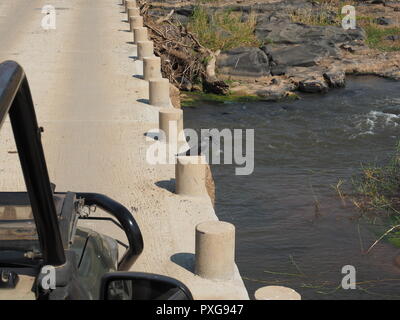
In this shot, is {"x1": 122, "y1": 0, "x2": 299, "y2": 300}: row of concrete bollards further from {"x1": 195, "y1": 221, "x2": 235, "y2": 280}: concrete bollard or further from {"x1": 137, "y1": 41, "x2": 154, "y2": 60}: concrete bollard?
{"x1": 137, "y1": 41, "x2": 154, "y2": 60}: concrete bollard

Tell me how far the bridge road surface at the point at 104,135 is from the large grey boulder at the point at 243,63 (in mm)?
3847

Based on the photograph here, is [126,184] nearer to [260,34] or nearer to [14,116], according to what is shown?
[14,116]

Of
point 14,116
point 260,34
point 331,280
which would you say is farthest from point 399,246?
point 260,34

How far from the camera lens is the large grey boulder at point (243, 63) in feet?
79.4

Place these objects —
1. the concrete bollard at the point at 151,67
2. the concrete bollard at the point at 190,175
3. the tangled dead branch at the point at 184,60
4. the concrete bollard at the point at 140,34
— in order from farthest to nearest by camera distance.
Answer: the tangled dead branch at the point at 184,60
the concrete bollard at the point at 140,34
the concrete bollard at the point at 151,67
the concrete bollard at the point at 190,175

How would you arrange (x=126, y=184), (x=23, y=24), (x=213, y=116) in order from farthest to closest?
(x=23, y=24) < (x=213, y=116) < (x=126, y=184)

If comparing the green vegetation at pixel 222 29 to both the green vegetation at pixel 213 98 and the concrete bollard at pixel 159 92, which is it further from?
the concrete bollard at pixel 159 92

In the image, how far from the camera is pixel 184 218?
868 centimetres

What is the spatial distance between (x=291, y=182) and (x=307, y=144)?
113 inches

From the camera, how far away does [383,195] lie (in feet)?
45.0

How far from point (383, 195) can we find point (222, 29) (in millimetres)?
14523

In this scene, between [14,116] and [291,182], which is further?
[291,182]

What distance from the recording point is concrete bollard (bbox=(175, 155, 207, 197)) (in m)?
9.16

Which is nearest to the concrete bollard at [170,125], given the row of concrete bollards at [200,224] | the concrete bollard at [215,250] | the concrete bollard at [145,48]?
the row of concrete bollards at [200,224]
